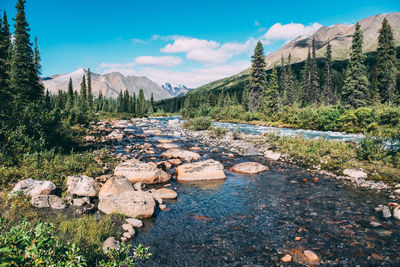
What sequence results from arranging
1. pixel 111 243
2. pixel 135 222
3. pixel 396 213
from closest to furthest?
pixel 111 243 < pixel 135 222 < pixel 396 213

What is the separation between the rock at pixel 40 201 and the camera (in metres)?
7.87

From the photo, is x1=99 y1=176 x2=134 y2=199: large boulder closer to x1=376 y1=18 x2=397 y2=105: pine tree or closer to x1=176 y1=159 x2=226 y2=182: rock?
x1=176 y1=159 x2=226 y2=182: rock

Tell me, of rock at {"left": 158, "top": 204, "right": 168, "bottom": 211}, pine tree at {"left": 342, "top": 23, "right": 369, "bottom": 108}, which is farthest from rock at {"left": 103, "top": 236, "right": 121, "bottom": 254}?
pine tree at {"left": 342, "top": 23, "right": 369, "bottom": 108}

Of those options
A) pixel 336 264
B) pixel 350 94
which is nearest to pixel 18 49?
pixel 336 264

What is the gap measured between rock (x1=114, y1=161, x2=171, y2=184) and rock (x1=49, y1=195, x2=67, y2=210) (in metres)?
3.77

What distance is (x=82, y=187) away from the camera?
9.53 m

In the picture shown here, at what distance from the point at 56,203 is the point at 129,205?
2.82 metres

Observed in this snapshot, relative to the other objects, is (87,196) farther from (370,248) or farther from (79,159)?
(370,248)

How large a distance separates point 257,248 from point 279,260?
28.4 inches

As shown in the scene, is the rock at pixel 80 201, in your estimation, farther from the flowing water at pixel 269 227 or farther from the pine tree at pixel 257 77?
the pine tree at pixel 257 77

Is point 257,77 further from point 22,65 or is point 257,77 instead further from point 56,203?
point 56,203

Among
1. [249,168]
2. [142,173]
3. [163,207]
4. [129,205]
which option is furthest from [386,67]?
[129,205]

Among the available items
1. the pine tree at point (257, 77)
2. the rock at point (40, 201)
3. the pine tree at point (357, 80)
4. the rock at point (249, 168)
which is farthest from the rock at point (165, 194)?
the pine tree at point (257, 77)

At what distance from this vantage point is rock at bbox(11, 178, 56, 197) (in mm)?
8344
